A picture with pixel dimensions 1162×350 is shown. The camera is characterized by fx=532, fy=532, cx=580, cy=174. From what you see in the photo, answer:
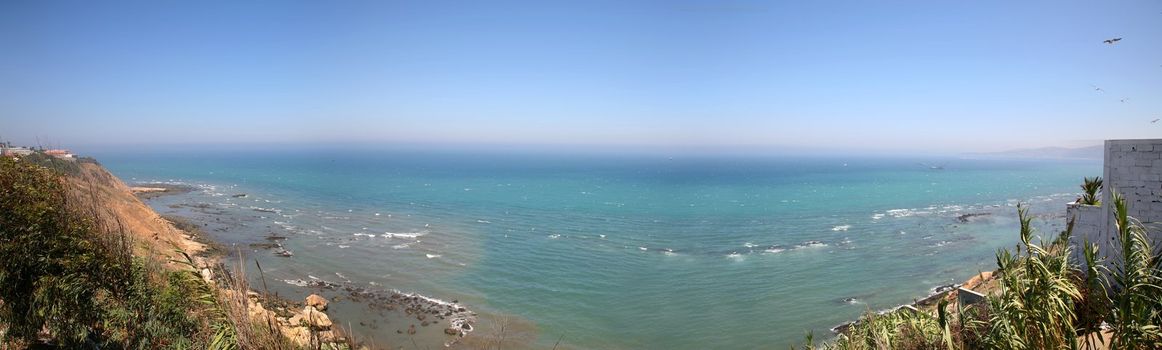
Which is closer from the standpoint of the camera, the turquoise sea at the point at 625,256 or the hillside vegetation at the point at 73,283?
the hillside vegetation at the point at 73,283

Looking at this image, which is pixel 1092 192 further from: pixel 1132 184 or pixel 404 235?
pixel 404 235

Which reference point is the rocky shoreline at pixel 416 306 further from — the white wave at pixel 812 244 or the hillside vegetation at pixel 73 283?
the white wave at pixel 812 244

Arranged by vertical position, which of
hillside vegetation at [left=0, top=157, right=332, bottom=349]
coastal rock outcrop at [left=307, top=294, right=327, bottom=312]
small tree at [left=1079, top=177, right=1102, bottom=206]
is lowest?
coastal rock outcrop at [left=307, top=294, right=327, bottom=312]

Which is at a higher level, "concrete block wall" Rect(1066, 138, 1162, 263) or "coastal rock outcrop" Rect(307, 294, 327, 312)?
"concrete block wall" Rect(1066, 138, 1162, 263)

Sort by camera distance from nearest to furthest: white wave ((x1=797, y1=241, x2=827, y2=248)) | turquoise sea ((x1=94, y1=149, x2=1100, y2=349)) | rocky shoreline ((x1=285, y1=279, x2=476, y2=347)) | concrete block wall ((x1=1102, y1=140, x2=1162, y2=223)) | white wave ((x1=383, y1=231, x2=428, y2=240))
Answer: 1. concrete block wall ((x1=1102, y1=140, x2=1162, y2=223))
2. rocky shoreline ((x1=285, y1=279, x2=476, y2=347))
3. turquoise sea ((x1=94, y1=149, x2=1100, y2=349))
4. white wave ((x1=797, y1=241, x2=827, y2=248))
5. white wave ((x1=383, y1=231, x2=428, y2=240))

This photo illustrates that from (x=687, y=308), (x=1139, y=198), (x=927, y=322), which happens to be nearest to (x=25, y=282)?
(x=927, y=322)

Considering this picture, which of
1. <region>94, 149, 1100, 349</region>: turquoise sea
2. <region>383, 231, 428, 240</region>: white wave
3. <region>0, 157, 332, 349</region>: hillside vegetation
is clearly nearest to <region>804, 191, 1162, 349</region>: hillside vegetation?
<region>0, 157, 332, 349</region>: hillside vegetation

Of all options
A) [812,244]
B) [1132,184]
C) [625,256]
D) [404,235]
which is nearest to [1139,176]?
[1132,184]

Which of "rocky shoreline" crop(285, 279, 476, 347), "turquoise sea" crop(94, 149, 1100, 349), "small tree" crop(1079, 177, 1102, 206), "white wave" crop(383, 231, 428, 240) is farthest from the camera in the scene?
"white wave" crop(383, 231, 428, 240)

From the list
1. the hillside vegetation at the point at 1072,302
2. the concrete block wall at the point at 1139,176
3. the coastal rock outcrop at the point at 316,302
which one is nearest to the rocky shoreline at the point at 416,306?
the coastal rock outcrop at the point at 316,302

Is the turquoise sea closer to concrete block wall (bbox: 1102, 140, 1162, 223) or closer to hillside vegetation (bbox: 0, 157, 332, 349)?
hillside vegetation (bbox: 0, 157, 332, 349)

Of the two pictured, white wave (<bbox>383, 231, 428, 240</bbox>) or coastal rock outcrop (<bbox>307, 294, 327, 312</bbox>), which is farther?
white wave (<bbox>383, 231, 428, 240</bbox>)
